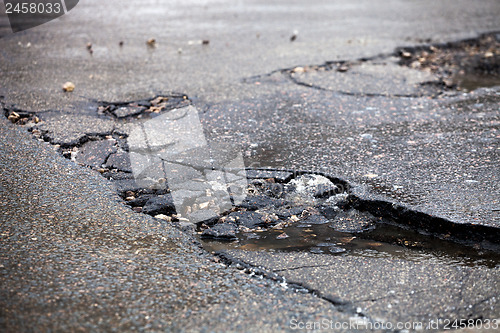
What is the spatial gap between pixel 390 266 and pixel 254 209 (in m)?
0.82

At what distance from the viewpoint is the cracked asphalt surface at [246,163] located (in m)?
1.92

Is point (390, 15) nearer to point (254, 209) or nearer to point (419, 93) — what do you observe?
point (419, 93)

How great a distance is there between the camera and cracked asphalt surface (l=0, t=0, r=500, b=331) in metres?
1.92

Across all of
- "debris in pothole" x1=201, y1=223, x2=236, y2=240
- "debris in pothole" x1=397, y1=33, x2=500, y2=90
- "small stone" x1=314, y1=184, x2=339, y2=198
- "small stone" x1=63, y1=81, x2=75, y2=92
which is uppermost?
"small stone" x1=63, y1=81, x2=75, y2=92

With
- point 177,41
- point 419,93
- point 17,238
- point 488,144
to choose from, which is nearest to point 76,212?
point 17,238

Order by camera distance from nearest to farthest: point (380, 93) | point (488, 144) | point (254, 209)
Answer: point (254, 209), point (488, 144), point (380, 93)

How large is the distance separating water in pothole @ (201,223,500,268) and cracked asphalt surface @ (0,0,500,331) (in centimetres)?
7

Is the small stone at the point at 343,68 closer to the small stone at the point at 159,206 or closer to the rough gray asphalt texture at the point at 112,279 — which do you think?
the small stone at the point at 159,206

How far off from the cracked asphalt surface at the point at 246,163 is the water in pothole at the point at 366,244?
0.24 ft

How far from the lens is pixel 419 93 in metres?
4.37

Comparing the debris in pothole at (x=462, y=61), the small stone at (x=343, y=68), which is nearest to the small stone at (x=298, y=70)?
the small stone at (x=343, y=68)

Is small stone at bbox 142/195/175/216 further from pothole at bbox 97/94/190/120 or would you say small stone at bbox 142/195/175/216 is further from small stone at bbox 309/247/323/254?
pothole at bbox 97/94/190/120

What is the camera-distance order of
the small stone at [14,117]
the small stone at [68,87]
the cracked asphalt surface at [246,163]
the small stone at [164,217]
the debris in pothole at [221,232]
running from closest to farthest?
the cracked asphalt surface at [246,163], the debris in pothole at [221,232], the small stone at [164,217], the small stone at [14,117], the small stone at [68,87]

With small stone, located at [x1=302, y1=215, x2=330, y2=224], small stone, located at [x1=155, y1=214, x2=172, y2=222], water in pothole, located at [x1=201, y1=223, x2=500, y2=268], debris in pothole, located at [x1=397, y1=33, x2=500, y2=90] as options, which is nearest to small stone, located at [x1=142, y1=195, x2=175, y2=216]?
small stone, located at [x1=155, y1=214, x2=172, y2=222]
